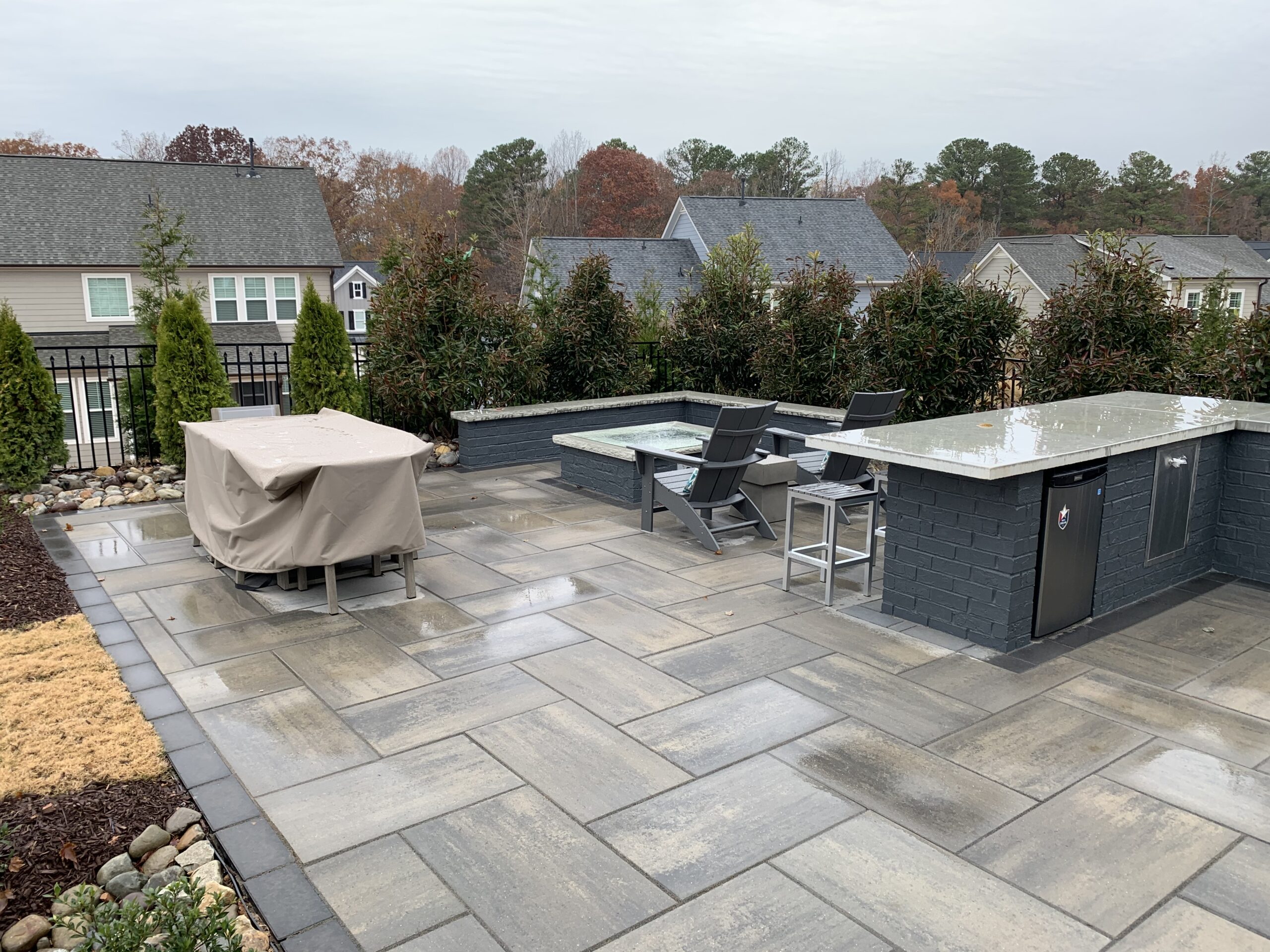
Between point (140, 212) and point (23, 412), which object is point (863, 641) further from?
point (140, 212)

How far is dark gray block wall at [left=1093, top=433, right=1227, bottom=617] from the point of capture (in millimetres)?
4953

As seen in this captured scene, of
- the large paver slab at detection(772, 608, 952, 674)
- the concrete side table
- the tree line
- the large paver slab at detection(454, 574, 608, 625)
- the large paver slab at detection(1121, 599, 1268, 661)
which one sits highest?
the tree line

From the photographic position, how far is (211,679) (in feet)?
13.8

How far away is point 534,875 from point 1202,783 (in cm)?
241

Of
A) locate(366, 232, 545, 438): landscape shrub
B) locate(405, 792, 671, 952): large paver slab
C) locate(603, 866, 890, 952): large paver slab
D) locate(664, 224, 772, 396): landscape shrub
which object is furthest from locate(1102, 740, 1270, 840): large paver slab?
locate(366, 232, 545, 438): landscape shrub

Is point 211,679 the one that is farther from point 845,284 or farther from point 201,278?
point 201,278

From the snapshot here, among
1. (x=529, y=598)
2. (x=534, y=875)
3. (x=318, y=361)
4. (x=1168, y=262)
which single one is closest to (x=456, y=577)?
(x=529, y=598)

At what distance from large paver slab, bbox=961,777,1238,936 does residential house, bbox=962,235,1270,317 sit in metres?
28.8

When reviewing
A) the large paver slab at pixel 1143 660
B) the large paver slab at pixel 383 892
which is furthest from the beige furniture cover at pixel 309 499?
the large paver slab at pixel 1143 660

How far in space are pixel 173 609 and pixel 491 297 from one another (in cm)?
559

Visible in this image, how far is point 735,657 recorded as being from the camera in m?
4.46

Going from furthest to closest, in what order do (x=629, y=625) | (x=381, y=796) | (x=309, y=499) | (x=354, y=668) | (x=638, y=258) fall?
(x=638, y=258) → (x=629, y=625) → (x=309, y=499) → (x=354, y=668) → (x=381, y=796)

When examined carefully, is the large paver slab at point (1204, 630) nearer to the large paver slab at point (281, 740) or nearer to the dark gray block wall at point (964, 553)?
the dark gray block wall at point (964, 553)

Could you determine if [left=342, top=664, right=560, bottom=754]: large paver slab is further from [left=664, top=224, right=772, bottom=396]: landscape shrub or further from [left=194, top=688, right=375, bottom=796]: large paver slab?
[left=664, top=224, right=772, bottom=396]: landscape shrub
